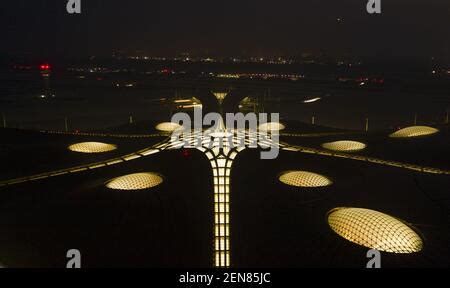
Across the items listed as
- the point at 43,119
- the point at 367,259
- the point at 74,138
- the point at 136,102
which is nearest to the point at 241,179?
the point at 367,259

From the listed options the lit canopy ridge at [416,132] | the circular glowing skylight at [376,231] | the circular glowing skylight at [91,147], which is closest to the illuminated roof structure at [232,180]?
the circular glowing skylight at [376,231]

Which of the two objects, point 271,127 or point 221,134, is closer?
point 221,134

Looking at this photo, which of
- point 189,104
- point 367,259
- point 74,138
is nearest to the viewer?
point 367,259

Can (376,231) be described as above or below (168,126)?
below

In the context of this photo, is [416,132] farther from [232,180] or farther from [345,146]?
[232,180]

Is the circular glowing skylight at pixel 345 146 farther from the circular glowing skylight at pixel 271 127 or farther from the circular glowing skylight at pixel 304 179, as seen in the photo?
the circular glowing skylight at pixel 304 179

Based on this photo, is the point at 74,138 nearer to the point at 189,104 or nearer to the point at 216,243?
the point at 216,243
